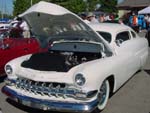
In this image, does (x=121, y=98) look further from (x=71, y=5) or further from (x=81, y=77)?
(x=71, y=5)

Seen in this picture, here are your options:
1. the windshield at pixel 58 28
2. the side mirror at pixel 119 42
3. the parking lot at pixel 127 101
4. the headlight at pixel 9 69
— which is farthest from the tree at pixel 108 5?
the headlight at pixel 9 69

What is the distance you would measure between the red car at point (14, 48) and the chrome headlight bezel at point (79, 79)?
7.91ft

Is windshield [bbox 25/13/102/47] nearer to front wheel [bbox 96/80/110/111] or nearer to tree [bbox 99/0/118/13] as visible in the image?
front wheel [bbox 96/80/110/111]

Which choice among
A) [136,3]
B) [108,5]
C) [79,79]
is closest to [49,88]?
[79,79]

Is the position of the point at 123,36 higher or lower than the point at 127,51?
higher

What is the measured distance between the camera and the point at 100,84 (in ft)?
17.9

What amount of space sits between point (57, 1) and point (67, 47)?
43.1 meters

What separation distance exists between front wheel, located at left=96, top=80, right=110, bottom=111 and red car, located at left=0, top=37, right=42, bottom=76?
2239 mm

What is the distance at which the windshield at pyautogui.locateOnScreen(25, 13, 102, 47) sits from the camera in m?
6.03

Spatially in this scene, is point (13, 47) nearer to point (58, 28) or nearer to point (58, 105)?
point (58, 28)

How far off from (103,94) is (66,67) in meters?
0.77

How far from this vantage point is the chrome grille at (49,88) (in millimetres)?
5258

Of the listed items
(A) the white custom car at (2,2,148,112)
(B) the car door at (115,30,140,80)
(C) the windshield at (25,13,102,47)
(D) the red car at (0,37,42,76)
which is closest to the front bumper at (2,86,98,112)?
(A) the white custom car at (2,2,148,112)

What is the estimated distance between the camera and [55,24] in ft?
21.3
